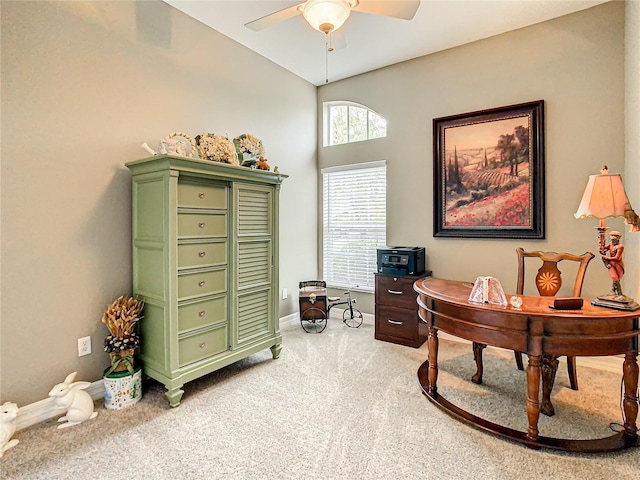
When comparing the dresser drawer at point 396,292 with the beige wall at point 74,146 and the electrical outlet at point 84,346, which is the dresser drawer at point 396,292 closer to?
the beige wall at point 74,146

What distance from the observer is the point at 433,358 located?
2307mm

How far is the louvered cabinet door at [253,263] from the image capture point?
271cm

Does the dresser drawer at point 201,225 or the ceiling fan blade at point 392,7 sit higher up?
the ceiling fan blade at point 392,7

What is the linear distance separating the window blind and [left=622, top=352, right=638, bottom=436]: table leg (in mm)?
2500

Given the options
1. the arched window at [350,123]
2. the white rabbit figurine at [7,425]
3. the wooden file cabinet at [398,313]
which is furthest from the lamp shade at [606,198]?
the white rabbit figurine at [7,425]

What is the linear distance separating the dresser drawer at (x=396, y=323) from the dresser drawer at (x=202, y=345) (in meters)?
1.66

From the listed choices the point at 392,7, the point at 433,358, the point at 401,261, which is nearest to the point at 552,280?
the point at 433,358

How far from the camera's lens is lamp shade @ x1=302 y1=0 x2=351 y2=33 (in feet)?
6.24

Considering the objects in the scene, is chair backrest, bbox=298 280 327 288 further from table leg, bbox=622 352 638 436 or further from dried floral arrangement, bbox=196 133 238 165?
table leg, bbox=622 352 638 436

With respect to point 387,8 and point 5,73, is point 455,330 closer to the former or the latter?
point 387,8

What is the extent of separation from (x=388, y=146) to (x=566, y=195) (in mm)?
1865

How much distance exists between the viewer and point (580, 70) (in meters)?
2.89

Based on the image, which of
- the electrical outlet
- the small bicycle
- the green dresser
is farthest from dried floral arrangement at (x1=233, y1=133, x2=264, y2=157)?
the small bicycle

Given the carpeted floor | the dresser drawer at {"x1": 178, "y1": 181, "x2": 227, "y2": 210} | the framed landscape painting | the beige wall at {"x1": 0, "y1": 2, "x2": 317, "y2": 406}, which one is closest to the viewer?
the carpeted floor
